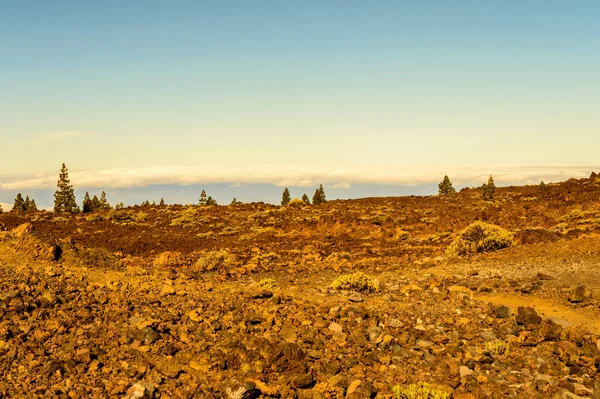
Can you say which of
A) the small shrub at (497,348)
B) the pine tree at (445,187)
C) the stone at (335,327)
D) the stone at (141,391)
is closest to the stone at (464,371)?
the small shrub at (497,348)

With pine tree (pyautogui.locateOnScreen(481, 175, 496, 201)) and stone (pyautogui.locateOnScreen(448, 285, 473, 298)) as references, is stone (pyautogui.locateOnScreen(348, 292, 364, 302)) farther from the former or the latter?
pine tree (pyautogui.locateOnScreen(481, 175, 496, 201))

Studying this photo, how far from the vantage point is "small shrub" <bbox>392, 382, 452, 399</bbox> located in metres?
7.88

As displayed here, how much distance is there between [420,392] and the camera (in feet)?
26.0

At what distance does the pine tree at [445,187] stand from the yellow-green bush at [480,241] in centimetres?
4039

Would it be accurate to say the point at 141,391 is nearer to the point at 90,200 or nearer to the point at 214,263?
the point at 214,263

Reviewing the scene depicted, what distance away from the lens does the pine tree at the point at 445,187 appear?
62219mm

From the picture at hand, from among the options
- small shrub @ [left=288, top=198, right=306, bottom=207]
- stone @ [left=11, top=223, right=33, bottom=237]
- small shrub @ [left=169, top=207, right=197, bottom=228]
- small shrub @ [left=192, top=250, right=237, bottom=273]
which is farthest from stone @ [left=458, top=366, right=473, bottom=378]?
small shrub @ [left=288, top=198, right=306, bottom=207]

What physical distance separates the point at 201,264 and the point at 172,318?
40.8 ft

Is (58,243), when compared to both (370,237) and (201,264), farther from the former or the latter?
(370,237)

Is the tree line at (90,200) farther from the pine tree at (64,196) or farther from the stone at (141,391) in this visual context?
the stone at (141,391)

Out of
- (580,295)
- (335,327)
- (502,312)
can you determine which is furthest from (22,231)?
(580,295)

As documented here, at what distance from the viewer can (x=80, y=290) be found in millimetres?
10219

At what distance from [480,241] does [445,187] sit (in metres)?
42.2

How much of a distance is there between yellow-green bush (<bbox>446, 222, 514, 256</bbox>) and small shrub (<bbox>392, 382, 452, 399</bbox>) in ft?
48.8
